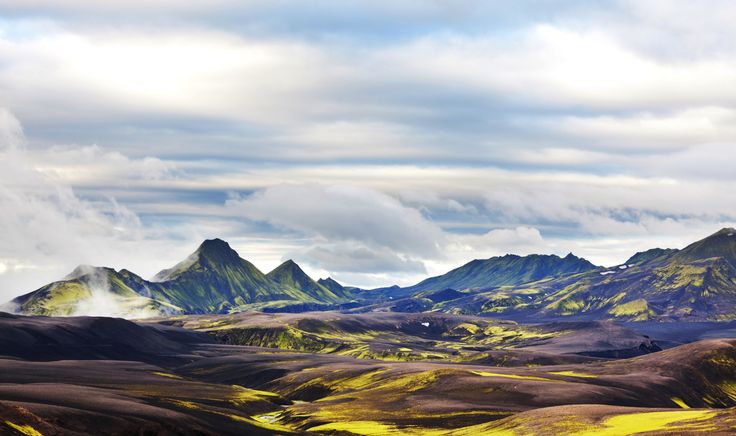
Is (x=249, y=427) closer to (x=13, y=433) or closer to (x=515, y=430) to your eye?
(x=515, y=430)

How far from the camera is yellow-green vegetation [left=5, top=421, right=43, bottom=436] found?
12406cm

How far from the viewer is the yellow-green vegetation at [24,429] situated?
407ft

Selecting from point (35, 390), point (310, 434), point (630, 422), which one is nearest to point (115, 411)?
point (35, 390)

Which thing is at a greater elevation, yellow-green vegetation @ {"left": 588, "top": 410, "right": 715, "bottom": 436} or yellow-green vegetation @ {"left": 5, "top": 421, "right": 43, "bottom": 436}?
yellow-green vegetation @ {"left": 5, "top": 421, "right": 43, "bottom": 436}

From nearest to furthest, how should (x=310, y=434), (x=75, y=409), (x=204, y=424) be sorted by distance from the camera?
(x=75, y=409) → (x=204, y=424) → (x=310, y=434)

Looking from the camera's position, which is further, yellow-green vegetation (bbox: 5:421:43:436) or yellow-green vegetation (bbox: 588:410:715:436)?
yellow-green vegetation (bbox: 588:410:715:436)

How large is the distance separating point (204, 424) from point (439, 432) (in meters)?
55.4

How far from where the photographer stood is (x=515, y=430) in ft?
575

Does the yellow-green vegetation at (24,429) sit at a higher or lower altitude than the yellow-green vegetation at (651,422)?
higher

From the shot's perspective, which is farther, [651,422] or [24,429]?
[651,422]

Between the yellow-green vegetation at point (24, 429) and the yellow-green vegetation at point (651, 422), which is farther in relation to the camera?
the yellow-green vegetation at point (651, 422)

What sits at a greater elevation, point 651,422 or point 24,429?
point 24,429

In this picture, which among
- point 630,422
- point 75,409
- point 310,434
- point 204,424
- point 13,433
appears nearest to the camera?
point 13,433

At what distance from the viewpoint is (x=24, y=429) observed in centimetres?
12756
